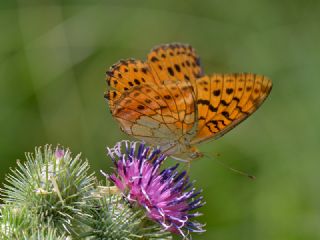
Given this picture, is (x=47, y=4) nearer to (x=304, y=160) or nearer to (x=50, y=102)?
(x=50, y=102)

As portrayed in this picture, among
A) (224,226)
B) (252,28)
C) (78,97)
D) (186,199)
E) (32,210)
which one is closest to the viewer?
(32,210)

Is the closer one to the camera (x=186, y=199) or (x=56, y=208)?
(x=56, y=208)

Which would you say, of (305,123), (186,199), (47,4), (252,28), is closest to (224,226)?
(305,123)

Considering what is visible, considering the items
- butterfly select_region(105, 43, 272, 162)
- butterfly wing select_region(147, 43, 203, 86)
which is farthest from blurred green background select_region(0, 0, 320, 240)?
butterfly wing select_region(147, 43, 203, 86)

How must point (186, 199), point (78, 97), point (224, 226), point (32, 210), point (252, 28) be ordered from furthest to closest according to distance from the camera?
point (252, 28) → point (78, 97) → point (224, 226) → point (186, 199) → point (32, 210)

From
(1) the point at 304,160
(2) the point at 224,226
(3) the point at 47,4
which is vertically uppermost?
(3) the point at 47,4

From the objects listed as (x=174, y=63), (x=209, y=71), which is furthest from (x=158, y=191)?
(x=209, y=71)

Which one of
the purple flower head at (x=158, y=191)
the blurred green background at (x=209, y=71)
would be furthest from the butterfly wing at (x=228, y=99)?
the blurred green background at (x=209, y=71)

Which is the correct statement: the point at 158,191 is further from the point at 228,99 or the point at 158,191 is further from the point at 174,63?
the point at 174,63
